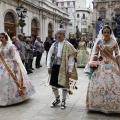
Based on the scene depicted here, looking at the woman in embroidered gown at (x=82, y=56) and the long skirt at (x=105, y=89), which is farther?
the woman in embroidered gown at (x=82, y=56)

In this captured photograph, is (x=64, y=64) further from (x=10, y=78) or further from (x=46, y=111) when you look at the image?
(x=10, y=78)

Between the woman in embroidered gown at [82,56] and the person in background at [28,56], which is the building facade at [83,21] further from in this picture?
the person in background at [28,56]

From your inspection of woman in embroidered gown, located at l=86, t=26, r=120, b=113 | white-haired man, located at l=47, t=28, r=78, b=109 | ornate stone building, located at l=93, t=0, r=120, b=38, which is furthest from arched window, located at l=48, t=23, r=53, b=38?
woman in embroidered gown, located at l=86, t=26, r=120, b=113

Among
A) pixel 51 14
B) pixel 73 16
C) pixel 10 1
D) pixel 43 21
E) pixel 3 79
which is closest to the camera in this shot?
pixel 3 79

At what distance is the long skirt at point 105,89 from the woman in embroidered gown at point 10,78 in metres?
1.53

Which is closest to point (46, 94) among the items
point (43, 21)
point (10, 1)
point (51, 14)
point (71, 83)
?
point (71, 83)

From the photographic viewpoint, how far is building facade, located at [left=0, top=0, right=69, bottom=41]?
19.7m

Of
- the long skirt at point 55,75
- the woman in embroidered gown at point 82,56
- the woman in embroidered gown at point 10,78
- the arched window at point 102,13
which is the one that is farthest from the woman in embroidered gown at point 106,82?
the arched window at point 102,13

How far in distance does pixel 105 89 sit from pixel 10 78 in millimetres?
1995

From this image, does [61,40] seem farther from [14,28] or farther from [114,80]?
[14,28]

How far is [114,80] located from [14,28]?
18.0 m

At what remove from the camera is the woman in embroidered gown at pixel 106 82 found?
4.22m

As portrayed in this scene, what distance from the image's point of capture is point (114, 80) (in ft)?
13.9

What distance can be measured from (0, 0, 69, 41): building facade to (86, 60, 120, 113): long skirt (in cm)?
1512
